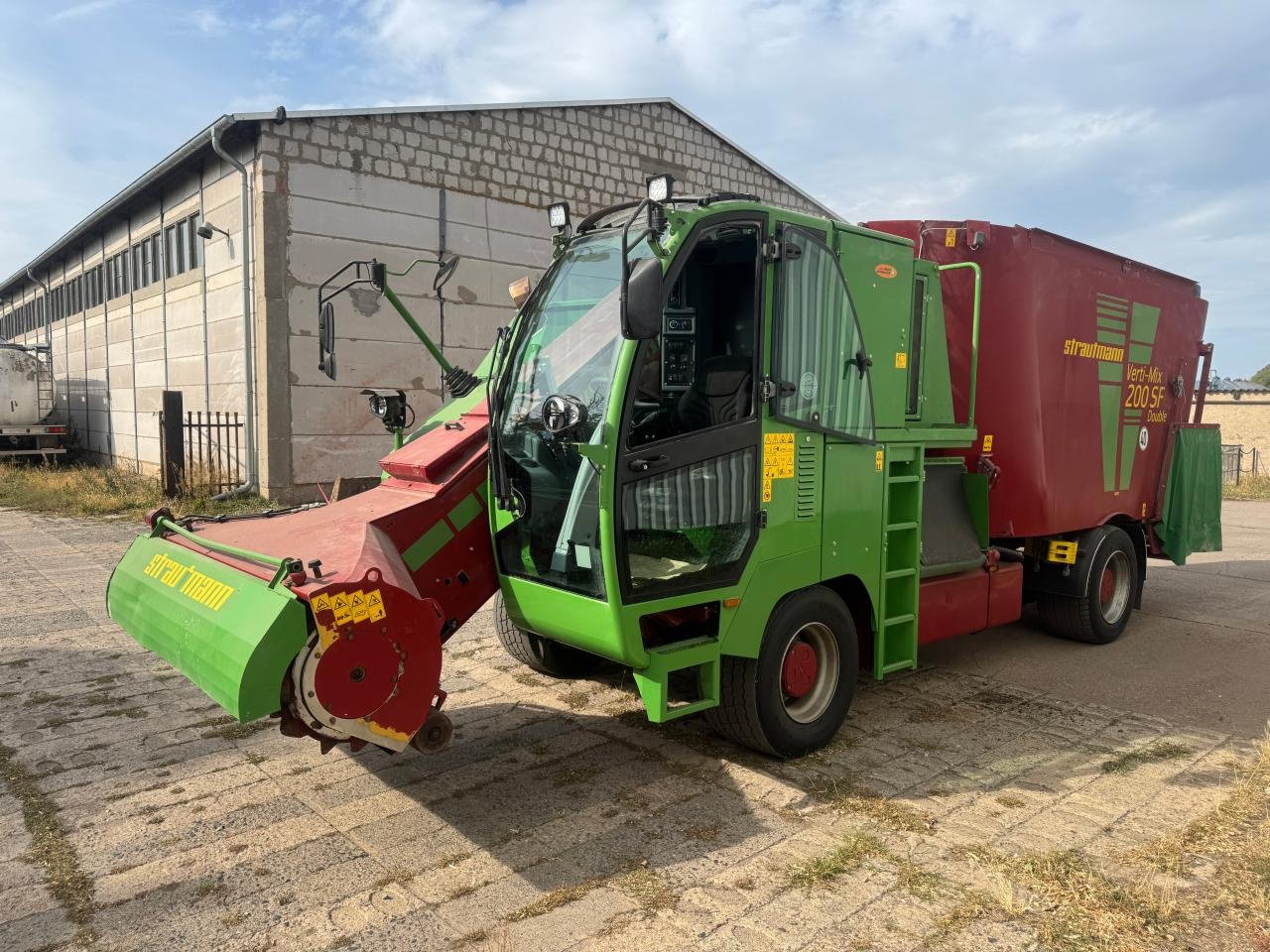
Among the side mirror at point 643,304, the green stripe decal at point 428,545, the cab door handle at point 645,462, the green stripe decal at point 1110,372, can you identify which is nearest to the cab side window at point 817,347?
the cab door handle at point 645,462

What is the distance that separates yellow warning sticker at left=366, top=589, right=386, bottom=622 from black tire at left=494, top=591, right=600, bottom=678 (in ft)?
7.46

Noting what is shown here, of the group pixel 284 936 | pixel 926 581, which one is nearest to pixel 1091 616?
pixel 926 581

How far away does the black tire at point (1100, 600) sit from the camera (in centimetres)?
670

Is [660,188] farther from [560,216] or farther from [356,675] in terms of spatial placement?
[356,675]

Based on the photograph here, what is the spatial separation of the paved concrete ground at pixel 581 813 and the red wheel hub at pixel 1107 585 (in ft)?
3.10

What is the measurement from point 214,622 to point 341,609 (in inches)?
24.0

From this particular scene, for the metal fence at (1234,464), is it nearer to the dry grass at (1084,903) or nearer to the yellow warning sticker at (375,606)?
the dry grass at (1084,903)

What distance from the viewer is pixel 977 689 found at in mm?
5711

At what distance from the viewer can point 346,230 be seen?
12.5 m

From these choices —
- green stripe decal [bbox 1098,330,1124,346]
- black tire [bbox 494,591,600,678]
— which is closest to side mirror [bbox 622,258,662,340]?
black tire [bbox 494,591,600,678]

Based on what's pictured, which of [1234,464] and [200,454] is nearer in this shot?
[200,454]

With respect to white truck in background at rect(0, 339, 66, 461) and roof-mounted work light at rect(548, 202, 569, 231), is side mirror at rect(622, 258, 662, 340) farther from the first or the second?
white truck in background at rect(0, 339, 66, 461)

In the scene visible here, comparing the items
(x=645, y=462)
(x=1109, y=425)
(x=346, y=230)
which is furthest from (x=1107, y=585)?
(x=346, y=230)

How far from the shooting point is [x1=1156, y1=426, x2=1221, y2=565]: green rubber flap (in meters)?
7.61
